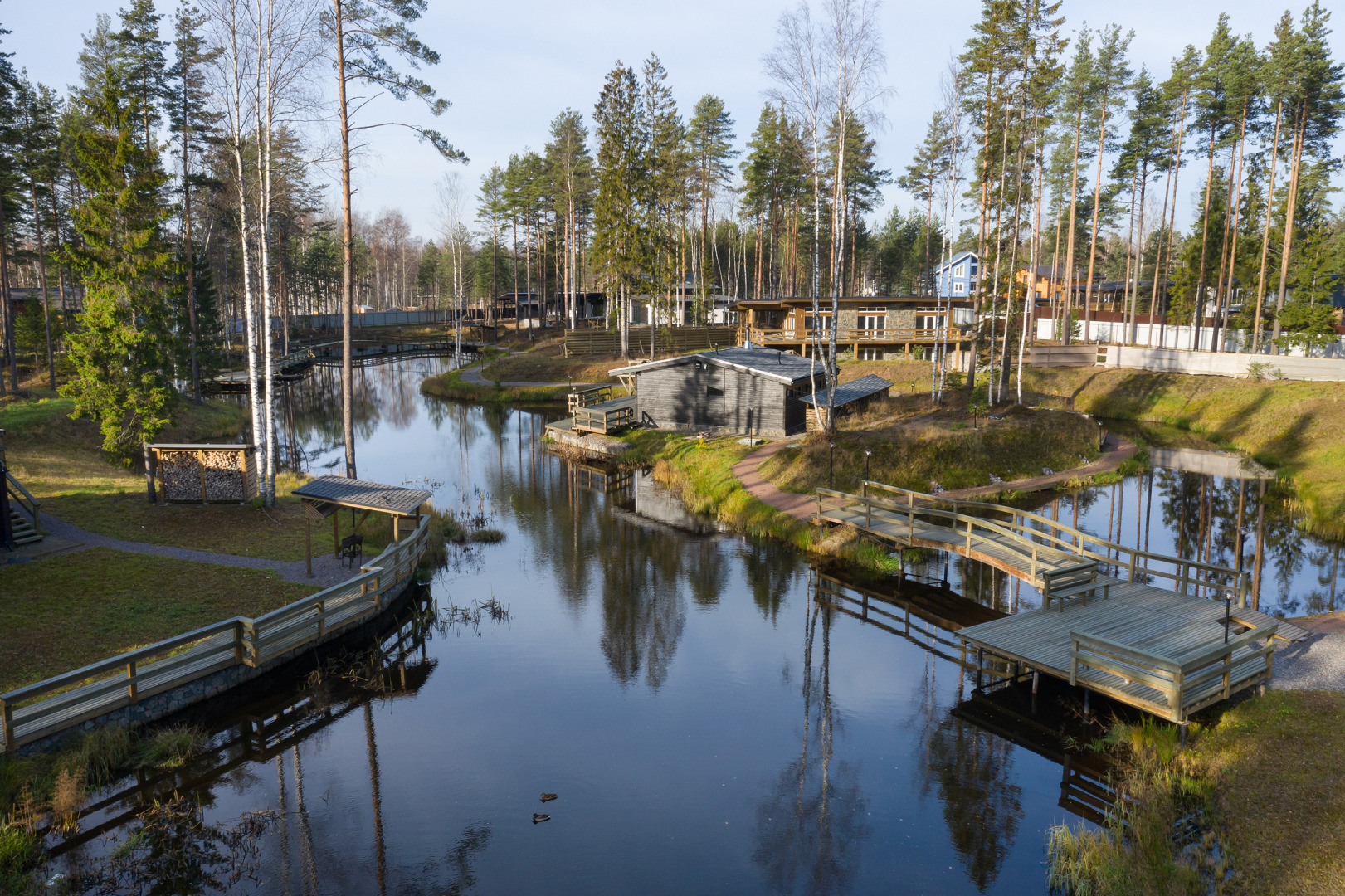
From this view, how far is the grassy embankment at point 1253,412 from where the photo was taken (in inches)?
1054

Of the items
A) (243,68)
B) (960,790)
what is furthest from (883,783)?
(243,68)

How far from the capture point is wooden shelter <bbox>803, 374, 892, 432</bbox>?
3306 cm

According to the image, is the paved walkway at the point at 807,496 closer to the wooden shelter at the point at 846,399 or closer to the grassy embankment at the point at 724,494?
the grassy embankment at the point at 724,494

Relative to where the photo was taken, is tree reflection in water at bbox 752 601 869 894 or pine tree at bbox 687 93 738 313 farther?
pine tree at bbox 687 93 738 313

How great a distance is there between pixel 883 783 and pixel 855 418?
2498 cm

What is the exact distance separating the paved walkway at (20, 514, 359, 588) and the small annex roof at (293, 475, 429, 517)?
1.57 metres

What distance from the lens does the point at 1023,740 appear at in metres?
12.6

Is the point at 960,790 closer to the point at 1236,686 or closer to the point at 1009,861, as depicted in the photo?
the point at 1009,861

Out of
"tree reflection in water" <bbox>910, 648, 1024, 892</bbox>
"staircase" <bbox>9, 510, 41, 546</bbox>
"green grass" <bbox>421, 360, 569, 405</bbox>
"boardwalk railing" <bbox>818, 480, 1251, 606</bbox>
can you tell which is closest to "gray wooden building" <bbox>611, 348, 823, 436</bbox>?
"boardwalk railing" <bbox>818, 480, 1251, 606</bbox>

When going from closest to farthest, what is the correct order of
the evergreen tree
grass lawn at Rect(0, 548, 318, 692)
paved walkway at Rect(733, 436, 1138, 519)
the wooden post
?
the wooden post
grass lawn at Rect(0, 548, 318, 692)
the evergreen tree
paved walkway at Rect(733, 436, 1138, 519)

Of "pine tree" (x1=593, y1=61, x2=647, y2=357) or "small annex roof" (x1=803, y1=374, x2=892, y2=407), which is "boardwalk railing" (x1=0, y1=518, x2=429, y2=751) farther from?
"pine tree" (x1=593, y1=61, x2=647, y2=357)

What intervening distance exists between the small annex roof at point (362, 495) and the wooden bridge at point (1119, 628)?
37.5 ft

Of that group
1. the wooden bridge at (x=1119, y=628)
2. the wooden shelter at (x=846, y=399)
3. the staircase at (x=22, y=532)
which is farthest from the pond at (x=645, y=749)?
the wooden shelter at (x=846, y=399)

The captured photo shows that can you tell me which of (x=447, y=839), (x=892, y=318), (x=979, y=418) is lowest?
(x=447, y=839)
